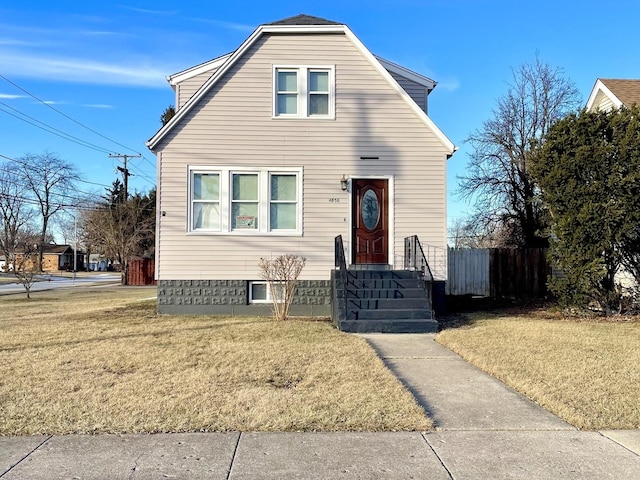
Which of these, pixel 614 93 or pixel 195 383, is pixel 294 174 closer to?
pixel 195 383

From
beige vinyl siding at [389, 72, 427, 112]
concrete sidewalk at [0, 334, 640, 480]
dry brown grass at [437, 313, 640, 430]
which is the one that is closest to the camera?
concrete sidewalk at [0, 334, 640, 480]

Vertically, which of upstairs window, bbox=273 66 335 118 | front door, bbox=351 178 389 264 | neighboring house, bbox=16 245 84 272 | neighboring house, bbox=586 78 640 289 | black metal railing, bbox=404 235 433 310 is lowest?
neighboring house, bbox=16 245 84 272

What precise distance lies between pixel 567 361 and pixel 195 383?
4913 mm

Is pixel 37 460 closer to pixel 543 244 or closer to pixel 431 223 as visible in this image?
pixel 431 223

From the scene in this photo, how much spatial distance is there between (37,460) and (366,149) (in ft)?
32.5

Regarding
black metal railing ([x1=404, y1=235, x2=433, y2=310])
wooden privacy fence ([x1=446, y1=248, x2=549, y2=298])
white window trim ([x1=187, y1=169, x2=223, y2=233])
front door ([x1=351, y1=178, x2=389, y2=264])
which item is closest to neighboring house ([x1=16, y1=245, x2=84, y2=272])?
wooden privacy fence ([x1=446, y1=248, x2=549, y2=298])

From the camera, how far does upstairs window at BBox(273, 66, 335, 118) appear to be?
1229 centimetres

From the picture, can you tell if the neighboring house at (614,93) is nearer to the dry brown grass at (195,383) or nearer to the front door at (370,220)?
the front door at (370,220)

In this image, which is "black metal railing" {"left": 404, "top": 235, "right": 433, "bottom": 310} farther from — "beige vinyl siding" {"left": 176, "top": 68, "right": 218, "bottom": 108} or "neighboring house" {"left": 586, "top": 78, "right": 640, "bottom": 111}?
"neighboring house" {"left": 586, "top": 78, "right": 640, "bottom": 111}

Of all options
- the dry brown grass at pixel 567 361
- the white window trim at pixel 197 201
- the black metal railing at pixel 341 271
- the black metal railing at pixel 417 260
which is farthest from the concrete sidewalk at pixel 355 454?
the white window trim at pixel 197 201

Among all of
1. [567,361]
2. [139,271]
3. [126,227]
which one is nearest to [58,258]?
Result: [126,227]

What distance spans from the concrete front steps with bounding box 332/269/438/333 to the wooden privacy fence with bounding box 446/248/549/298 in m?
6.97

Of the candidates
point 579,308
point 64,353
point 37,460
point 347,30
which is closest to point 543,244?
point 579,308

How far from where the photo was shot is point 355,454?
382 cm
